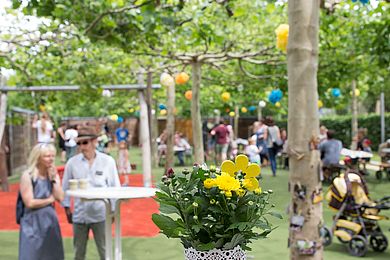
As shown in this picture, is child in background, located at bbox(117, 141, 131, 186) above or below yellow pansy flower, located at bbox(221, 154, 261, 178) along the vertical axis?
below

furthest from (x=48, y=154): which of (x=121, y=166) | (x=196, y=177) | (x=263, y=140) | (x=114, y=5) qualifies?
(x=263, y=140)

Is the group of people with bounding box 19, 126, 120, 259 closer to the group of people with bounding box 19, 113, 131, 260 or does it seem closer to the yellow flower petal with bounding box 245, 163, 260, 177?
the group of people with bounding box 19, 113, 131, 260

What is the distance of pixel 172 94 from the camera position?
17.3m

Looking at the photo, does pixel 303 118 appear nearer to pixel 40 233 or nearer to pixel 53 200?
pixel 53 200

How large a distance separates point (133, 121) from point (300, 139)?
3803cm

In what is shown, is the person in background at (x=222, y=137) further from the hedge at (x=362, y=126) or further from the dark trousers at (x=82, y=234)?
the dark trousers at (x=82, y=234)

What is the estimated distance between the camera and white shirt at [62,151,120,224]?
4.69 m

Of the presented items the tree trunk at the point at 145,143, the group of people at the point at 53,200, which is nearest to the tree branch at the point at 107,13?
the group of people at the point at 53,200

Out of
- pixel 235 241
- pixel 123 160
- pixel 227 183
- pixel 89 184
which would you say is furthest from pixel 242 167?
pixel 123 160

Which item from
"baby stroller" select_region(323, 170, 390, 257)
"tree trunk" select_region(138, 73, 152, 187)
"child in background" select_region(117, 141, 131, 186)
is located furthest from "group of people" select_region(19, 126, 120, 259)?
"child in background" select_region(117, 141, 131, 186)

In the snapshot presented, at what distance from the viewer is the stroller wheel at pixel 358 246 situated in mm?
5828

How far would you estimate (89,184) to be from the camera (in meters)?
4.77

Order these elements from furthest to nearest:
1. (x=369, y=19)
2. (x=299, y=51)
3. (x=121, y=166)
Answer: (x=121, y=166) < (x=369, y=19) < (x=299, y=51)

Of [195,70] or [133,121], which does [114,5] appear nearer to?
[195,70]
